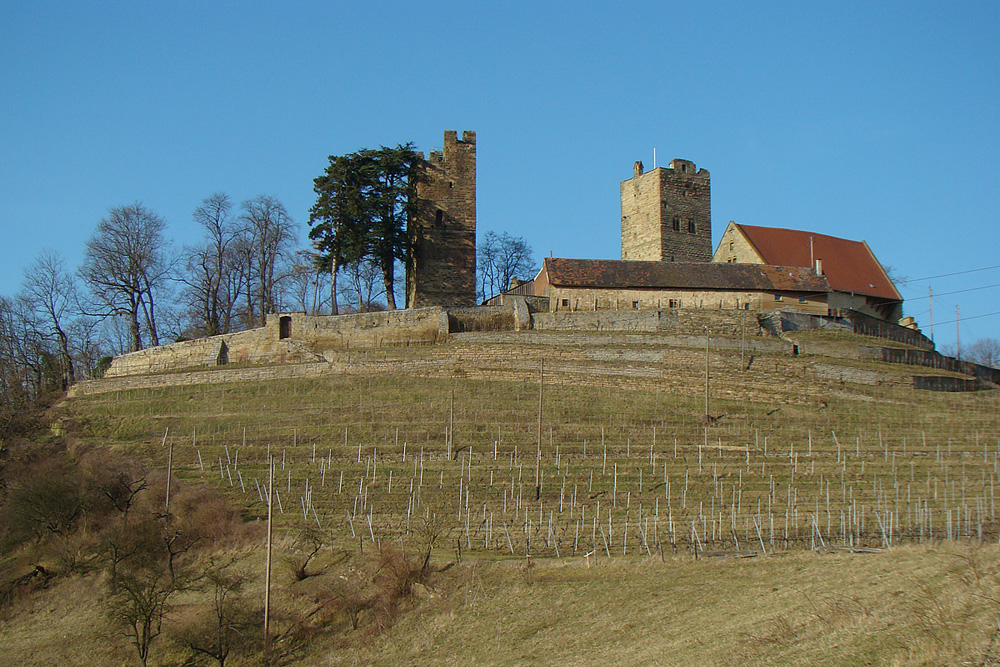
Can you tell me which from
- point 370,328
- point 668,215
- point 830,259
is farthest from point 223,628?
point 830,259

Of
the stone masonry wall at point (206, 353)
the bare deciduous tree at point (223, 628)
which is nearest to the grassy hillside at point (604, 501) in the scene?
the bare deciduous tree at point (223, 628)

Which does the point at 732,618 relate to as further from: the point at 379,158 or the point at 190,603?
the point at 379,158

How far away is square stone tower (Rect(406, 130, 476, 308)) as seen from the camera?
46844mm

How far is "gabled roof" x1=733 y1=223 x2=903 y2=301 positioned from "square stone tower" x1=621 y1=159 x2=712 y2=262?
2472 millimetres

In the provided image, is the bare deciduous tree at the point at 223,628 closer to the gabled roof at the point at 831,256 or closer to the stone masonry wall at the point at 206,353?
the stone masonry wall at the point at 206,353

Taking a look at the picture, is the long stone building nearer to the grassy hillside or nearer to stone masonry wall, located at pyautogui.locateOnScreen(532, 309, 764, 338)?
stone masonry wall, located at pyautogui.locateOnScreen(532, 309, 764, 338)

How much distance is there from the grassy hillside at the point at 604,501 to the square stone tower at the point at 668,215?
41.6 feet

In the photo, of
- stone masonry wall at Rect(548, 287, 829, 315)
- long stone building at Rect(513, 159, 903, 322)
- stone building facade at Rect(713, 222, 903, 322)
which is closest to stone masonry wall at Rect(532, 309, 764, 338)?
stone masonry wall at Rect(548, 287, 829, 315)

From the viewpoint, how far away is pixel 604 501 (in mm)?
23875

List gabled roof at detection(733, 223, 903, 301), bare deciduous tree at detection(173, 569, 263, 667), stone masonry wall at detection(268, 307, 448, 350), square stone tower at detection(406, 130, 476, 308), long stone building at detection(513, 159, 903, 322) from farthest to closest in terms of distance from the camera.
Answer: gabled roof at detection(733, 223, 903, 301), square stone tower at detection(406, 130, 476, 308), long stone building at detection(513, 159, 903, 322), stone masonry wall at detection(268, 307, 448, 350), bare deciduous tree at detection(173, 569, 263, 667)

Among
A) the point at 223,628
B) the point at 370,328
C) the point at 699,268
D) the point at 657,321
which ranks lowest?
the point at 223,628

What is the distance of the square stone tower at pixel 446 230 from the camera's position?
46.8m

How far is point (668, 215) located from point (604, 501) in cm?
3092

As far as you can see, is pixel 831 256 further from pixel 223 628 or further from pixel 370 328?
pixel 223 628
